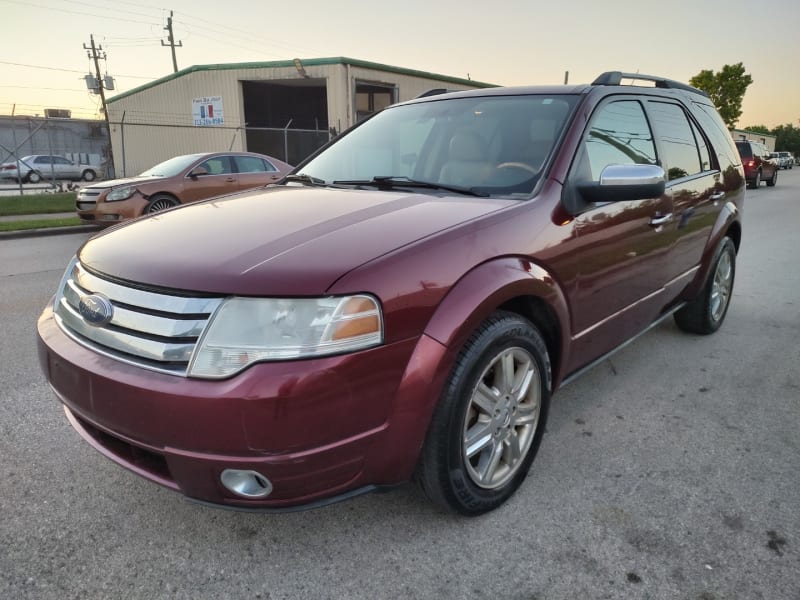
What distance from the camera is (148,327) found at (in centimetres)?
181

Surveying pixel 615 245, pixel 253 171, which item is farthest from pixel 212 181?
pixel 615 245

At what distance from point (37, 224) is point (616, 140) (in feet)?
36.6

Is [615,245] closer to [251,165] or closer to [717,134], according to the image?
[717,134]

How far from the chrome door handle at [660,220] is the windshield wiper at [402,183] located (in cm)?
111

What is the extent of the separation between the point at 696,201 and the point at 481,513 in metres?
2.57

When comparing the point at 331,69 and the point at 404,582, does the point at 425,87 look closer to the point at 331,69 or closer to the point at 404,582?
the point at 331,69

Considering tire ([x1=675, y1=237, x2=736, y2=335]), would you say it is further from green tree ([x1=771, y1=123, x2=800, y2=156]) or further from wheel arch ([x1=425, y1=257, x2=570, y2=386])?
green tree ([x1=771, y1=123, x2=800, y2=156])

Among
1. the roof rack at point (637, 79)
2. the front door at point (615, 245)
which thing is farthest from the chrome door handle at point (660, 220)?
the roof rack at point (637, 79)

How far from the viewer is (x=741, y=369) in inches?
153

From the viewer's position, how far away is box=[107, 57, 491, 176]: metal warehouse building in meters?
21.7

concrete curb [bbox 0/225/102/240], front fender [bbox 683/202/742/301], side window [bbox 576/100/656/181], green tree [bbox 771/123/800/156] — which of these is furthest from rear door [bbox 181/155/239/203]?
green tree [bbox 771/123/800/156]

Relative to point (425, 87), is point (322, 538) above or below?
below

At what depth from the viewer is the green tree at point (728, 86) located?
47.2 metres

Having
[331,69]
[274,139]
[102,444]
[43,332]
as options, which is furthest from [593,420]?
[274,139]
